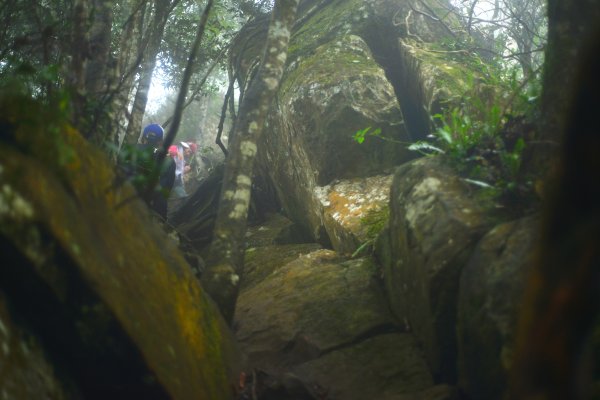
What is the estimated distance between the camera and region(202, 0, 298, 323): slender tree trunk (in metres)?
5.14

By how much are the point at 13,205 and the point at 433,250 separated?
3.22 m

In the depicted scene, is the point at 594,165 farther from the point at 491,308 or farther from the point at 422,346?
the point at 422,346

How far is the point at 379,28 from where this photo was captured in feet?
33.3

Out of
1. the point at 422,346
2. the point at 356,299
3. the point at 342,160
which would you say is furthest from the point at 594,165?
the point at 342,160

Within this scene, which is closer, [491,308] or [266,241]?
[491,308]

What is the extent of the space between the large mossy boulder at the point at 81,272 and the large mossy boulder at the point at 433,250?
80.2 inches

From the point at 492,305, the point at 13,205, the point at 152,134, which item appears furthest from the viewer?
the point at 152,134

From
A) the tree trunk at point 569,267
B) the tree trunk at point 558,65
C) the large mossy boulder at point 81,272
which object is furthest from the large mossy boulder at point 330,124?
the tree trunk at point 569,267

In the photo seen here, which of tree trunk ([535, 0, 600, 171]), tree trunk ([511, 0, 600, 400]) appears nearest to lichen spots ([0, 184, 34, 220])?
tree trunk ([511, 0, 600, 400])

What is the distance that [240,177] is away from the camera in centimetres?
581

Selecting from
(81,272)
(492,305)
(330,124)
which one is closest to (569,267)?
(81,272)

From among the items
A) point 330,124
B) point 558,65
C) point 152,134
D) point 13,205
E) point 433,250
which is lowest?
point 433,250

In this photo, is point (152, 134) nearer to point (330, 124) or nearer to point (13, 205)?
point (330, 124)

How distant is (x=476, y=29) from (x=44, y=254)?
11.1 metres
